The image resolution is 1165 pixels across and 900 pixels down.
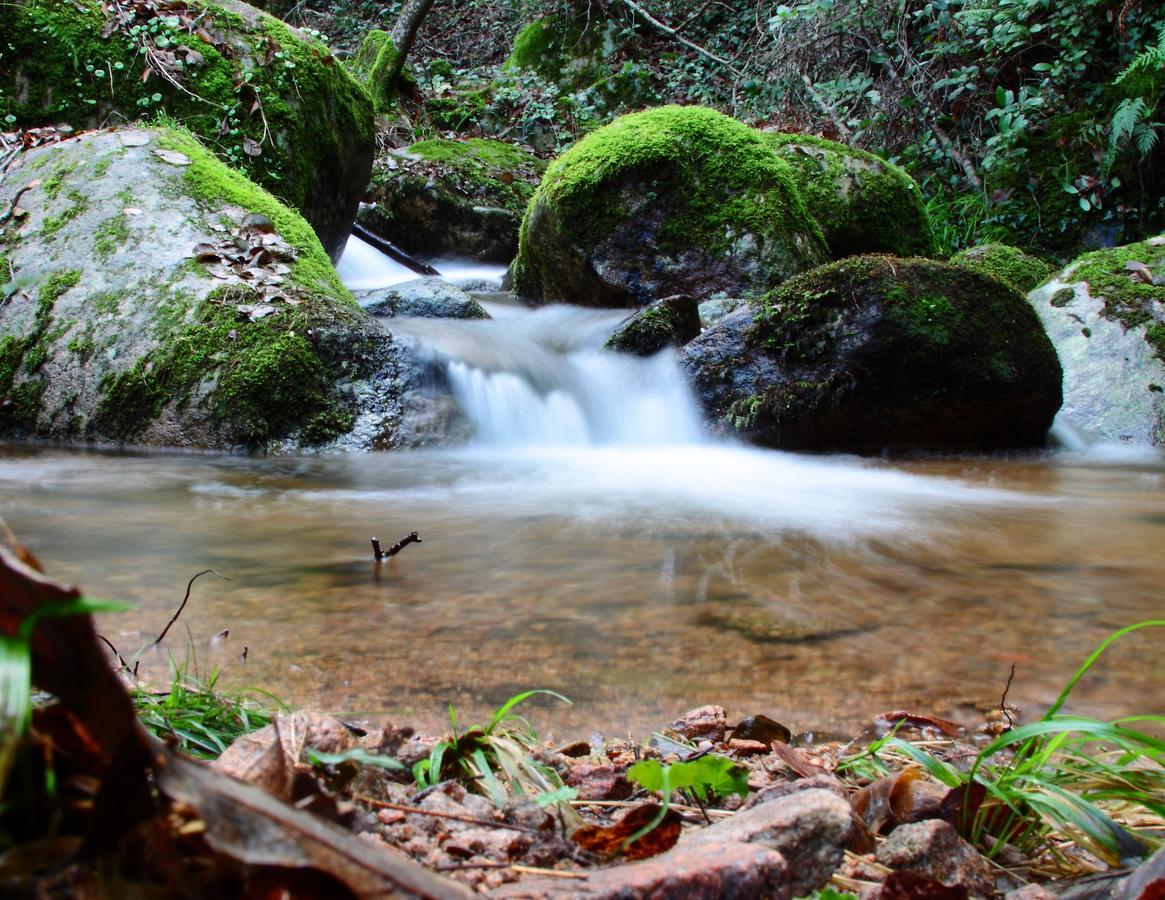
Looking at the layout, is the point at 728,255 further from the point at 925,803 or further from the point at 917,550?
the point at 925,803

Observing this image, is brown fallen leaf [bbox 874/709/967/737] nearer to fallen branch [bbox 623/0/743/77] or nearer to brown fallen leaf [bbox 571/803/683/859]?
brown fallen leaf [bbox 571/803/683/859]

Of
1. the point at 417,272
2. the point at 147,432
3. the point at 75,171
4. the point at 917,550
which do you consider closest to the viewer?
the point at 917,550

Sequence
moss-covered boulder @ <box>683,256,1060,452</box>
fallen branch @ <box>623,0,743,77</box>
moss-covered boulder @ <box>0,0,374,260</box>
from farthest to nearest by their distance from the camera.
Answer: fallen branch @ <box>623,0,743,77</box> → moss-covered boulder @ <box>0,0,374,260</box> → moss-covered boulder @ <box>683,256,1060,452</box>

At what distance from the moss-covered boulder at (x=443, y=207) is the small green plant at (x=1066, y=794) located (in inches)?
435

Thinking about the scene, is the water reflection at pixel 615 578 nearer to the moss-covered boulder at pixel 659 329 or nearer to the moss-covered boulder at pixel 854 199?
the moss-covered boulder at pixel 659 329

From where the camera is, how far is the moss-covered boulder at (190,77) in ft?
22.1

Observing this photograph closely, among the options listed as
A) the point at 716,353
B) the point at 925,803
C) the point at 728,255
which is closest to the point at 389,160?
the point at 728,255

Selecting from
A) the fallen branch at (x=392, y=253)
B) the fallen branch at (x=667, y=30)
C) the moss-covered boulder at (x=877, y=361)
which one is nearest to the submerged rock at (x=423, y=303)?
the moss-covered boulder at (x=877, y=361)

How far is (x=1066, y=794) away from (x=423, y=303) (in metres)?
7.14

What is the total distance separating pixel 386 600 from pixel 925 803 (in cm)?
156

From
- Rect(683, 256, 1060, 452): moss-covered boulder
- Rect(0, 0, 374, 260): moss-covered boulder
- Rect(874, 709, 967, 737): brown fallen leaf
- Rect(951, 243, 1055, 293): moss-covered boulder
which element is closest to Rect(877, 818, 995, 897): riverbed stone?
Rect(874, 709, 967, 737): brown fallen leaf

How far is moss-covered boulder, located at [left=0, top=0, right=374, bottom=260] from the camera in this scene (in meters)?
6.75

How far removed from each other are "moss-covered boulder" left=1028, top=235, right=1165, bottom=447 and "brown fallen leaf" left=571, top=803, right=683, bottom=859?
21.8 ft

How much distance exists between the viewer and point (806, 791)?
1150 mm
